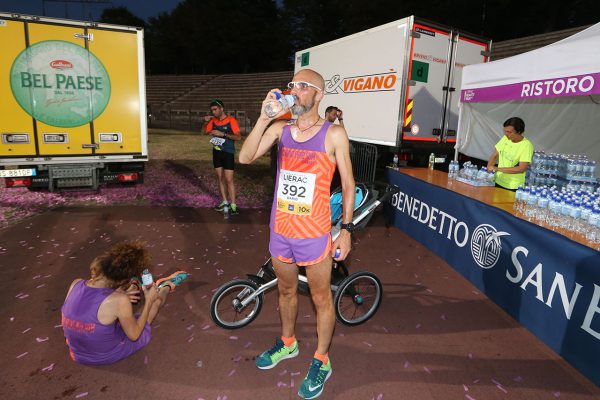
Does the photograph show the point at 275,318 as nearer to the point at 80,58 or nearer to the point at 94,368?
the point at 94,368

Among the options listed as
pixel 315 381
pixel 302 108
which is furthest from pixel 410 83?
pixel 315 381

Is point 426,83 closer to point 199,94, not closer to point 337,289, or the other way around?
point 337,289

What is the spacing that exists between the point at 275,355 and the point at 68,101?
6.03m

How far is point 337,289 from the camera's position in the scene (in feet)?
11.7

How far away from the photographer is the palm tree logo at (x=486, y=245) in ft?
13.7

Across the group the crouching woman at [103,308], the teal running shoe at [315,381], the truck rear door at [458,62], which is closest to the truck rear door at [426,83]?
the truck rear door at [458,62]

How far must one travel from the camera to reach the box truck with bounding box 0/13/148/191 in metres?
6.16

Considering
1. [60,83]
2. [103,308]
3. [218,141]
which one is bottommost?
[103,308]

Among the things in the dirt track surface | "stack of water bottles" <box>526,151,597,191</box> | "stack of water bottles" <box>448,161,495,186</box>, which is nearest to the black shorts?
the dirt track surface

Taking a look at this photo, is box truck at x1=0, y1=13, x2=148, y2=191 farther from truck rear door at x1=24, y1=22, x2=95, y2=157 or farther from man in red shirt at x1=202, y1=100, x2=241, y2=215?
man in red shirt at x1=202, y1=100, x2=241, y2=215

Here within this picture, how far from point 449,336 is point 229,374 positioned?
6.97 feet

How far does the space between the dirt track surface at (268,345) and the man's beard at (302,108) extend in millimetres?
2100

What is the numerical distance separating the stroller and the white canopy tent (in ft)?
8.25

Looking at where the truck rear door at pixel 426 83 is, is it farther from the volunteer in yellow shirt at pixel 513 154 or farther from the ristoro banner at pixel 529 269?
the ristoro banner at pixel 529 269
